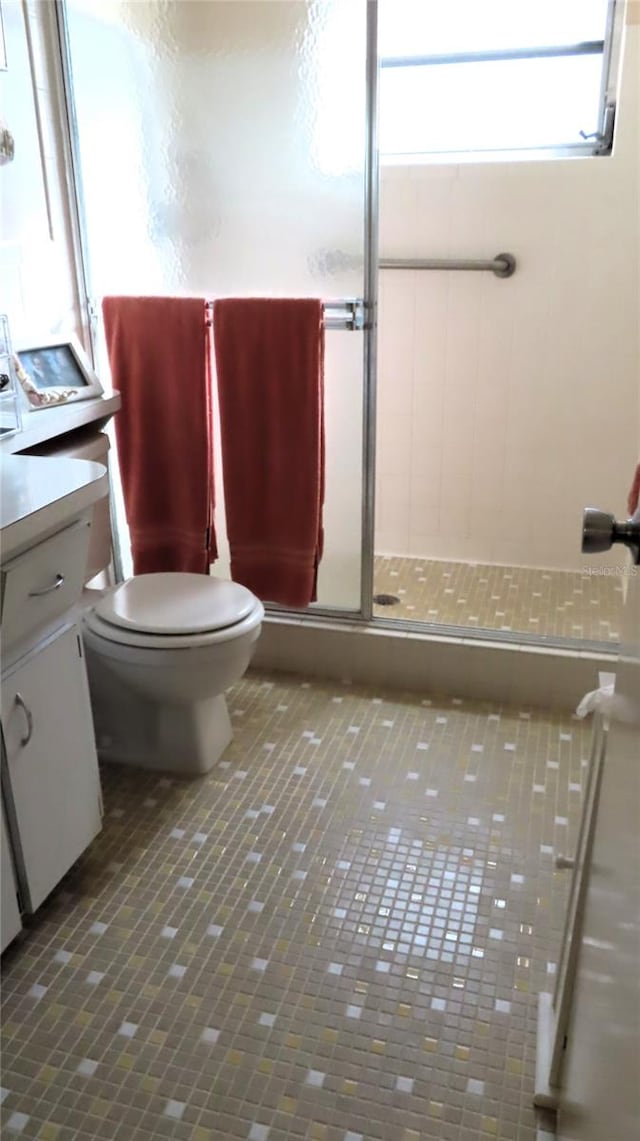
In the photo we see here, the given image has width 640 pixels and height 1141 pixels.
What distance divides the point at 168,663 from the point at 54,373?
81 cm

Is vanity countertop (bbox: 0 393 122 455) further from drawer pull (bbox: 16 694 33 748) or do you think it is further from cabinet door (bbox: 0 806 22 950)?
cabinet door (bbox: 0 806 22 950)

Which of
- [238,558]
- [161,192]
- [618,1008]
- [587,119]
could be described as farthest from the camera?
[587,119]

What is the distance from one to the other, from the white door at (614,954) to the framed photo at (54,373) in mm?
1592

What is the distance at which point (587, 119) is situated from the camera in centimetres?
289

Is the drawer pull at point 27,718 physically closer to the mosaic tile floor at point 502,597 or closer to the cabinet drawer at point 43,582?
the cabinet drawer at point 43,582

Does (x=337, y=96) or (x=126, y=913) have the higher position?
(x=337, y=96)

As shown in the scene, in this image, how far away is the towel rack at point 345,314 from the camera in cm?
238

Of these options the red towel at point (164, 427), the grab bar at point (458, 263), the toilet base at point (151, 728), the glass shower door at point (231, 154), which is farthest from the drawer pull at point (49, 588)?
the grab bar at point (458, 263)

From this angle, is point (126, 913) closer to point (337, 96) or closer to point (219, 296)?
point (219, 296)

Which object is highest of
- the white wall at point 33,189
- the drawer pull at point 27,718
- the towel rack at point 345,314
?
the white wall at point 33,189

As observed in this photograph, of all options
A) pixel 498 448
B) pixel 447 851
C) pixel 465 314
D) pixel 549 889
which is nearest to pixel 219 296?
pixel 465 314

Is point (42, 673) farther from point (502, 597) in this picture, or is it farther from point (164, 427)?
point (502, 597)

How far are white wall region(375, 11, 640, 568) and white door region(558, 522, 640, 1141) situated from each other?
83.7 inches

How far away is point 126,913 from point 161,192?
5.91 ft
